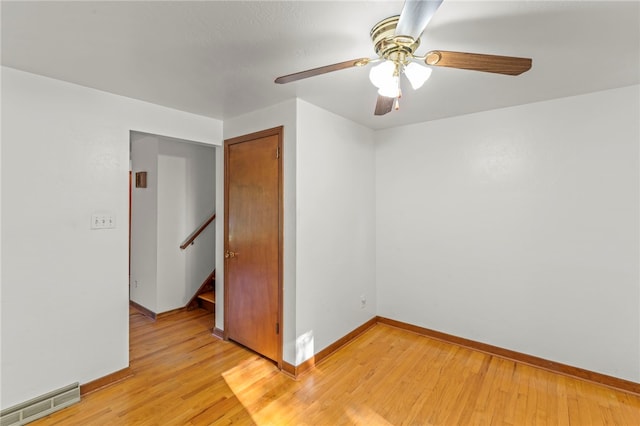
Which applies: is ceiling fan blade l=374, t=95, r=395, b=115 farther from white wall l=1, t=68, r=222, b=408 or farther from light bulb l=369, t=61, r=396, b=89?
white wall l=1, t=68, r=222, b=408

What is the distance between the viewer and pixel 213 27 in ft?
4.58

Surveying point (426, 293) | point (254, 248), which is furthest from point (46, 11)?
point (426, 293)

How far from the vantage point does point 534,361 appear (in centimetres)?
252

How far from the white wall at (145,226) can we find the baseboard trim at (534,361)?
294 centimetres

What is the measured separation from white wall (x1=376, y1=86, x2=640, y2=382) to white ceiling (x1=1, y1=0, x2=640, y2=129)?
0.41 m

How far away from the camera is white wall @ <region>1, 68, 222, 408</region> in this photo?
1.84m

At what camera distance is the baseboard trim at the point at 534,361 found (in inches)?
86.5

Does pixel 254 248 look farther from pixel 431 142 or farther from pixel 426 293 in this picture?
pixel 431 142

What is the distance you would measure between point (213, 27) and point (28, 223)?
173cm

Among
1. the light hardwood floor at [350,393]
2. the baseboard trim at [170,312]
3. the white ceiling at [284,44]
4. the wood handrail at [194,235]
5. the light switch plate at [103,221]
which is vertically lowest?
the light hardwood floor at [350,393]

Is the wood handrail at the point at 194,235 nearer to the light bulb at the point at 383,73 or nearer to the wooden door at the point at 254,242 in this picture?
the wooden door at the point at 254,242

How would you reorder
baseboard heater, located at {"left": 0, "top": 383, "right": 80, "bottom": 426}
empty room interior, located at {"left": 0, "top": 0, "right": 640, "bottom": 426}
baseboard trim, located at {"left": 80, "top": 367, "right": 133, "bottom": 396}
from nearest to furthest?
empty room interior, located at {"left": 0, "top": 0, "right": 640, "bottom": 426}
baseboard heater, located at {"left": 0, "top": 383, "right": 80, "bottom": 426}
baseboard trim, located at {"left": 80, "top": 367, "right": 133, "bottom": 396}

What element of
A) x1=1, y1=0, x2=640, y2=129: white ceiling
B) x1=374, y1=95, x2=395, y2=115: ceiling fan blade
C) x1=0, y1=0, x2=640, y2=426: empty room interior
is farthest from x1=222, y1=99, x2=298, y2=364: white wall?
x1=374, y1=95, x2=395, y2=115: ceiling fan blade

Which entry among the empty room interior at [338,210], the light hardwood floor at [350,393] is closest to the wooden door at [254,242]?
the empty room interior at [338,210]
